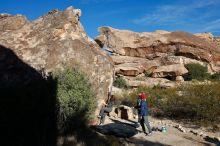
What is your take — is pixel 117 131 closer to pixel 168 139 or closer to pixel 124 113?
pixel 168 139

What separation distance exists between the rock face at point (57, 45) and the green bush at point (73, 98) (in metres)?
0.78

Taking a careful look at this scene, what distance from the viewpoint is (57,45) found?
13141mm

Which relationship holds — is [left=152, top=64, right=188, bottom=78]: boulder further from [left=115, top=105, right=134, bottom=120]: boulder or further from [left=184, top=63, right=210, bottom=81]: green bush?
[left=115, top=105, right=134, bottom=120]: boulder

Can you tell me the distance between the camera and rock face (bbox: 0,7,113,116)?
1276 cm

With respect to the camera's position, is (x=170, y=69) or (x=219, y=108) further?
(x=170, y=69)

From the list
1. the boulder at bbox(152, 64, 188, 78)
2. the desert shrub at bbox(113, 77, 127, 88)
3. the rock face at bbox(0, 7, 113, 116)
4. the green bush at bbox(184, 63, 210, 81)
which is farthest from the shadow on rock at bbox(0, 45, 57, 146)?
the green bush at bbox(184, 63, 210, 81)

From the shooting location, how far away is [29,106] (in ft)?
30.6

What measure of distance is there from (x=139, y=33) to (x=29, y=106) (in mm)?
38382

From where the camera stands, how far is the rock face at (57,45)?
12.8 m

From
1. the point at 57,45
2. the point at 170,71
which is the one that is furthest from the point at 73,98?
the point at 170,71

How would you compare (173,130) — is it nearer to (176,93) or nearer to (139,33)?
(176,93)

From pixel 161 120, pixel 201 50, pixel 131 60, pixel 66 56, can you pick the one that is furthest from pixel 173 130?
pixel 201 50

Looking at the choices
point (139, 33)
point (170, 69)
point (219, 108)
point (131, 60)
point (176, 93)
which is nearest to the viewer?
point (219, 108)

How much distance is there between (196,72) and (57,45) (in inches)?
1092
